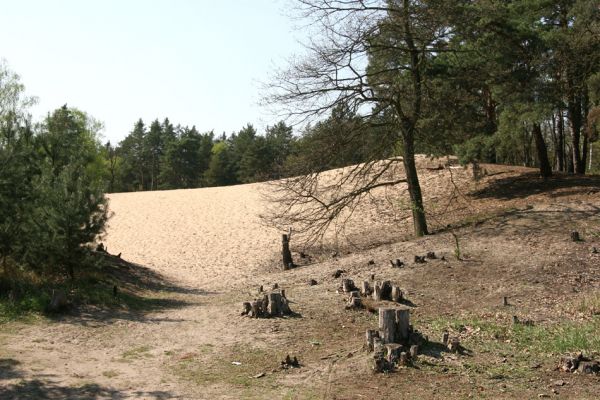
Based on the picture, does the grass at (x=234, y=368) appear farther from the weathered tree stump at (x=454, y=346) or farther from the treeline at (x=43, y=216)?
the treeline at (x=43, y=216)

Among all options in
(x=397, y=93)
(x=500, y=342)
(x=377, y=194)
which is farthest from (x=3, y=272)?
(x=377, y=194)

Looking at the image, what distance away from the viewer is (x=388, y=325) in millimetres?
7715

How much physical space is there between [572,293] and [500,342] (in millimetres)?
3945

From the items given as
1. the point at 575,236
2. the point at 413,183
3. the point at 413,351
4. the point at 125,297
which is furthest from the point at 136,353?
the point at 575,236

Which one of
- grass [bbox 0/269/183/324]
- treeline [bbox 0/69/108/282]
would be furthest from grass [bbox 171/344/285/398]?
treeline [bbox 0/69/108/282]

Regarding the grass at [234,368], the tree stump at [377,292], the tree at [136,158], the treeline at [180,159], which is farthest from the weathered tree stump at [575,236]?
the tree at [136,158]

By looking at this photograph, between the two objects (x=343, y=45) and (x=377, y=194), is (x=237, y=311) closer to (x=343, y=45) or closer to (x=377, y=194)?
(x=343, y=45)

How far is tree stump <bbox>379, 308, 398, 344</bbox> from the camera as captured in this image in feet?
25.2

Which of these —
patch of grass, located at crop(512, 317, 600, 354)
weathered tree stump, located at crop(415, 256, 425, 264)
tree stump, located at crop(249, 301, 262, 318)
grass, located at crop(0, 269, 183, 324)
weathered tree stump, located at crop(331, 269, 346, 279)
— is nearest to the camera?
patch of grass, located at crop(512, 317, 600, 354)

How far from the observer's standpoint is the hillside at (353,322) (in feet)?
22.3

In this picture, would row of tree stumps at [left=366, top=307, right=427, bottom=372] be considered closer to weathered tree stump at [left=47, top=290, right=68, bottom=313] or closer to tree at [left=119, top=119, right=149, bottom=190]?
weathered tree stump at [left=47, top=290, right=68, bottom=313]

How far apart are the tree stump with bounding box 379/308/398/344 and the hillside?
0.39m

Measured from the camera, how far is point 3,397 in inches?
248

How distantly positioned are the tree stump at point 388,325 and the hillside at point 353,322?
0.39 metres
